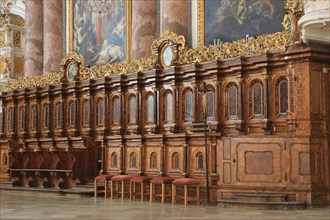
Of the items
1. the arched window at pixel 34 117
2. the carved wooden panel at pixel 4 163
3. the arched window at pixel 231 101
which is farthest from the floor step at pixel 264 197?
the arched window at pixel 34 117

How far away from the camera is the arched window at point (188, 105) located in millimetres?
17297

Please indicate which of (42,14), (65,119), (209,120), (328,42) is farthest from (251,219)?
(42,14)

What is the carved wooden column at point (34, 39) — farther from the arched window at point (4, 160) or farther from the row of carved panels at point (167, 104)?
the arched window at point (4, 160)

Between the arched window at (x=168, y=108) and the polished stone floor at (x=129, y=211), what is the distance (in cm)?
386

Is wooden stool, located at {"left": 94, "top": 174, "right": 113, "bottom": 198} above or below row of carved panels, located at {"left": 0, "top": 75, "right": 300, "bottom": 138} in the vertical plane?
below

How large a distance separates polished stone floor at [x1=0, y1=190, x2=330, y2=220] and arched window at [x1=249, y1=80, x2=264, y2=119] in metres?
3.46

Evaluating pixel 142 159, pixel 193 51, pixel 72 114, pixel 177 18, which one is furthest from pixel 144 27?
pixel 142 159

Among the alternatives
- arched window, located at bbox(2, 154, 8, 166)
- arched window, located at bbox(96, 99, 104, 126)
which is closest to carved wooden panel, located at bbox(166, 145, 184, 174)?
arched window, located at bbox(96, 99, 104, 126)

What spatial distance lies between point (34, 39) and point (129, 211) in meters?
16.0

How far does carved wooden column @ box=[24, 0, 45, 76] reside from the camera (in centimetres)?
2625

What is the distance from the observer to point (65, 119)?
2248cm

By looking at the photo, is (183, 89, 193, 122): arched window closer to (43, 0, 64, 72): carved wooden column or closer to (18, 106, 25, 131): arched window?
(43, 0, 64, 72): carved wooden column

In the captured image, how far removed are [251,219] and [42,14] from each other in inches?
734

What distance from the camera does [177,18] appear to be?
19.1 m
